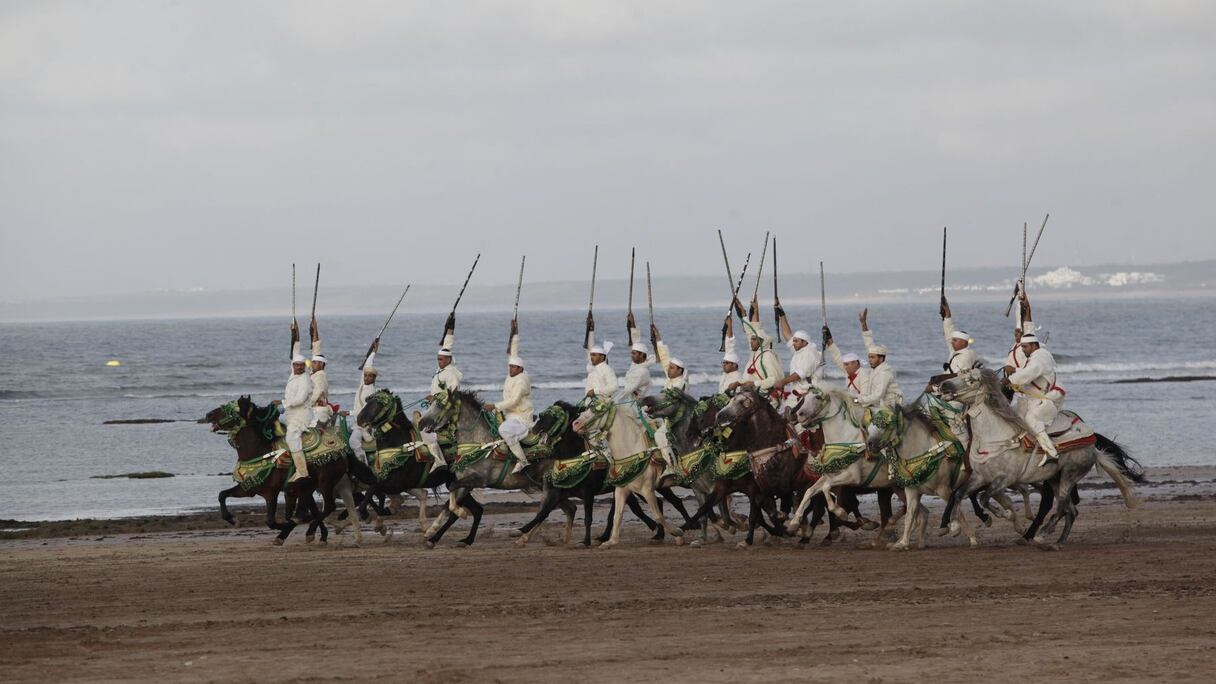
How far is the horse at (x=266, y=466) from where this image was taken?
63.1ft

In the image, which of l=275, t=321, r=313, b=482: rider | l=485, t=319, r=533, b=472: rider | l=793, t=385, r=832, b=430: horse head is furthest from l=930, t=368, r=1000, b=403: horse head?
l=275, t=321, r=313, b=482: rider

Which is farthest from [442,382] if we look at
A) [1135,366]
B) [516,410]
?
[1135,366]

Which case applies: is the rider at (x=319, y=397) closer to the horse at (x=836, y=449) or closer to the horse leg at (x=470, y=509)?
the horse leg at (x=470, y=509)

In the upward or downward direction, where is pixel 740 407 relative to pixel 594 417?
upward

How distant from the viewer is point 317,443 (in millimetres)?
19484

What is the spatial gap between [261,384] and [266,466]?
47.5m

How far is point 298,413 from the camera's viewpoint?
19641 mm

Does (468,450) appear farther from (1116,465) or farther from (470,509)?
(1116,465)

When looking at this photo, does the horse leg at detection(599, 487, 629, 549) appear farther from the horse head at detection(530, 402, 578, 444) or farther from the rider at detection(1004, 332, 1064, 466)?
the rider at detection(1004, 332, 1064, 466)

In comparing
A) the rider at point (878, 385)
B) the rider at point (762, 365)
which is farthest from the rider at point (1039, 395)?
the rider at point (762, 365)

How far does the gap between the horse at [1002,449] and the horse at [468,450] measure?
5.10 meters

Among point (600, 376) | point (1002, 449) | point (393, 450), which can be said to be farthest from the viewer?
point (600, 376)

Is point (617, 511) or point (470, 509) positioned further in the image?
point (470, 509)

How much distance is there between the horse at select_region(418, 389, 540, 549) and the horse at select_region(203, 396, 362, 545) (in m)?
1.37
